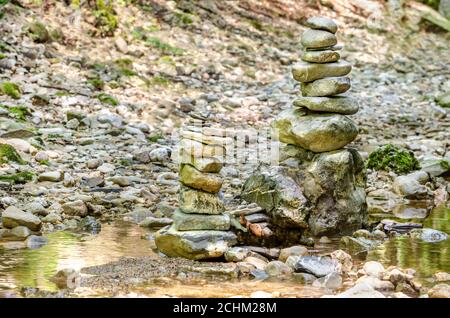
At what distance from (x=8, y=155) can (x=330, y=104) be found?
5.70 m

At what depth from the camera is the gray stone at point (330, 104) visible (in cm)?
1126

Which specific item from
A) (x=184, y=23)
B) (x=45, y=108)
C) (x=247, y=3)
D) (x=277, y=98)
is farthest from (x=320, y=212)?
(x=247, y=3)

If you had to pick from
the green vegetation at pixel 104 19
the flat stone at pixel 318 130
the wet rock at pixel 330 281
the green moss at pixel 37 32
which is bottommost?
the wet rock at pixel 330 281

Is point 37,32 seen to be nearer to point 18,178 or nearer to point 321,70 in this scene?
point 18,178

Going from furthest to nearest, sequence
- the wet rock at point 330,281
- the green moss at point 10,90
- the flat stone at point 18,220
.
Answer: the green moss at point 10,90 < the flat stone at point 18,220 < the wet rock at point 330,281

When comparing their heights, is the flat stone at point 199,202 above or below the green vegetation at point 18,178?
below

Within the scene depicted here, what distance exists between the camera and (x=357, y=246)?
10.4 m

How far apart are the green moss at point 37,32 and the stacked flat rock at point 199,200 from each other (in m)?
11.1

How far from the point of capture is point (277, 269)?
880 centimetres

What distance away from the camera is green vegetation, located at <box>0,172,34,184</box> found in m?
12.5

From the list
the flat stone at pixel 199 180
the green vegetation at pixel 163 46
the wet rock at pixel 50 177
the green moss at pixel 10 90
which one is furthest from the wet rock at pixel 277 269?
the green vegetation at pixel 163 46

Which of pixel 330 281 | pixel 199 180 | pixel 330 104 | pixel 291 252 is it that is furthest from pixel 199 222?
pixel 330 104

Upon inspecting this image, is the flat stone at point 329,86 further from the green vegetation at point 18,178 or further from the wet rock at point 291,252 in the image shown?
the green vegetation at point 18,178
